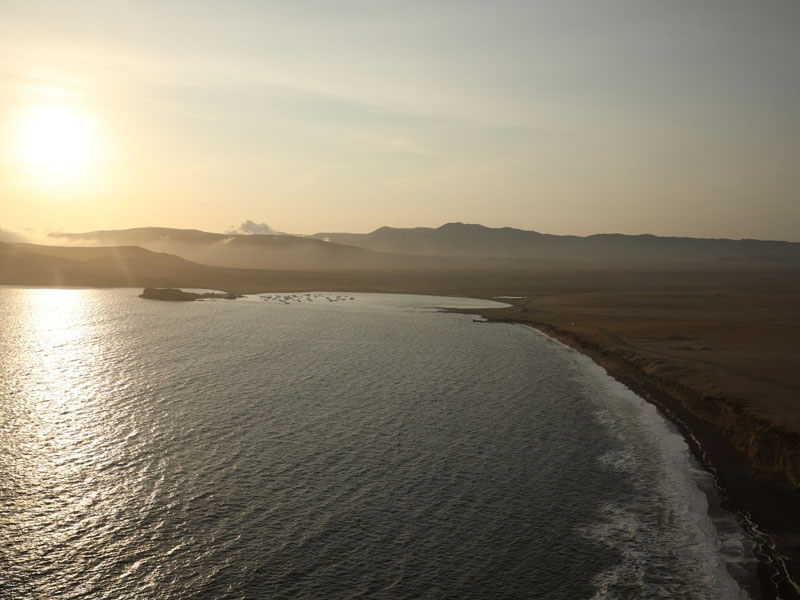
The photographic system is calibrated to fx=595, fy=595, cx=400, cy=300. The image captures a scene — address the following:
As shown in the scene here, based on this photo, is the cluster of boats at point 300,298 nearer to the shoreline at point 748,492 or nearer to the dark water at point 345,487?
the dark water at point 345,487

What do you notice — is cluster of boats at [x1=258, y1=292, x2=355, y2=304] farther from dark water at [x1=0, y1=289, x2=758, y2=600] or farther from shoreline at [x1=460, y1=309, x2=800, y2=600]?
shoreline at [x1=460, y1=309, x2=800, y2=600]

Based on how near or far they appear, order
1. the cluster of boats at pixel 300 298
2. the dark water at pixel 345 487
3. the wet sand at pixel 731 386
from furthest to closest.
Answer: the cluster of boats at pixel 300 298 < the wet sand at pixel 731 386 < the dark water at pixel 345 487

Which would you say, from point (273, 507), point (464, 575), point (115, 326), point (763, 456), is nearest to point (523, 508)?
point (464, 575)

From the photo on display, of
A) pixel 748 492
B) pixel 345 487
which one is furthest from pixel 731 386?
pixel 345 487

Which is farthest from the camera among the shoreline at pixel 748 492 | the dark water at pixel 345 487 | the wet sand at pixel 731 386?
the wet sand at pixel 731 386

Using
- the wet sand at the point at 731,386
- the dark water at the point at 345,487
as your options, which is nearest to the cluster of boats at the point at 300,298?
the wet sand at the point at 731,386

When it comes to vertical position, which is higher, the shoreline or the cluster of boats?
the cluster of boats

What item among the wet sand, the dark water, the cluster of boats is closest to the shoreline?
the wet sand
